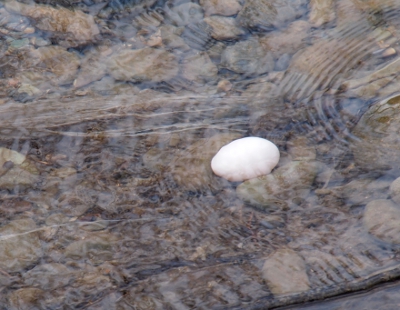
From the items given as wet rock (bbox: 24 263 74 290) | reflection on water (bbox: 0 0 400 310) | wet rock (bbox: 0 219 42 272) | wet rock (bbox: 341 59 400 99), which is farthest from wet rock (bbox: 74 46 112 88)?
wet rock (bbox: 341 59 400 99)

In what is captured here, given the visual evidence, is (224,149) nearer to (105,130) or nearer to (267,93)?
(267,93)

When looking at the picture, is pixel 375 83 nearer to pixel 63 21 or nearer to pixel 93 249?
pixel 93 249

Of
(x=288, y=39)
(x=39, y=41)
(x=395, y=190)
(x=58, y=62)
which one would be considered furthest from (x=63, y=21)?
(x=395, y=190)

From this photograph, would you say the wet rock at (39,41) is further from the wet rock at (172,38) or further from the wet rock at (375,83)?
the wet rock at (375,83)

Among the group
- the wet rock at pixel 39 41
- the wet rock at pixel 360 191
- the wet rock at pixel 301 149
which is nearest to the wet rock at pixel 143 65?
the wet rock at pixel 39 41

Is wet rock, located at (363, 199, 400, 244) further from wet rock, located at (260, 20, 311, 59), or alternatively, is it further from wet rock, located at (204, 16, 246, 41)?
wet rock, located at (204, 16, 246, 41)

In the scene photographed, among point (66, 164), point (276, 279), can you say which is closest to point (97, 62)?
point (66, 164)
